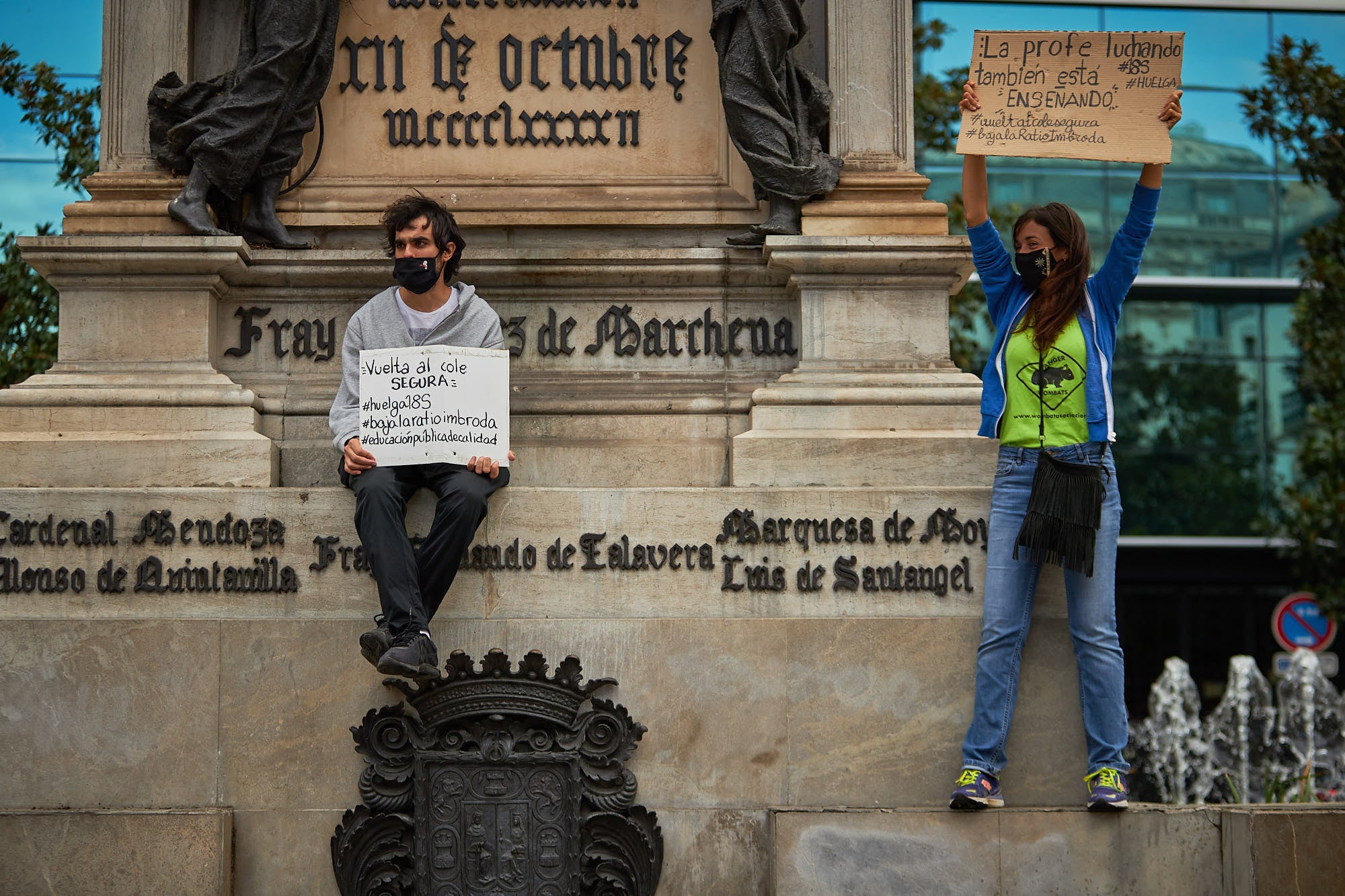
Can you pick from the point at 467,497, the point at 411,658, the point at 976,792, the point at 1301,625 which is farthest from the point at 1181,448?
the point at 411,658

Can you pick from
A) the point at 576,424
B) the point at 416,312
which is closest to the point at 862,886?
the point at 576,424

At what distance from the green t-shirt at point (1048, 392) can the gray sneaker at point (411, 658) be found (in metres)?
2.45

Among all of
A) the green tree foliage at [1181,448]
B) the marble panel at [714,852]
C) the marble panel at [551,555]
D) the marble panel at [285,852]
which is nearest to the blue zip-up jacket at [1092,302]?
the marble panel at [551,555]

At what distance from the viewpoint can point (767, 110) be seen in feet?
24.9

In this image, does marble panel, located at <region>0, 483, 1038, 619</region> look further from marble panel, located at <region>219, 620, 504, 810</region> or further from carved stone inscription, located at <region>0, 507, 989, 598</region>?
marble panel, located at <region>219, 620, 504, 810</region>

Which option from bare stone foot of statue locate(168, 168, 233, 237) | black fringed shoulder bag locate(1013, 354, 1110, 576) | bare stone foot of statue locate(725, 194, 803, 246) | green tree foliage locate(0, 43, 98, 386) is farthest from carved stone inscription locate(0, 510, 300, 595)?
green tree foliage locate(0, 43, 98, 386)

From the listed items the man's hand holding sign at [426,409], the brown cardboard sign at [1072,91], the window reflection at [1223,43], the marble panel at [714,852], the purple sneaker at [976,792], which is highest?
the window reflection at [1223,43]

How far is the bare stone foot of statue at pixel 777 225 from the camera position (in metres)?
7.62

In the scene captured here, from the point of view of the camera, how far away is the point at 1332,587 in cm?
1748

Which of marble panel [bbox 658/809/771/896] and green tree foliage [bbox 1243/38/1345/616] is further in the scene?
green tree foliage [bbox 1243/38/1345/616]

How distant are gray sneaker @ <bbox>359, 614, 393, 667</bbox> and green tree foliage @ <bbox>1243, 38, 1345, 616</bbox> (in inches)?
519

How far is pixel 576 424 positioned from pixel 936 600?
6.07 feet

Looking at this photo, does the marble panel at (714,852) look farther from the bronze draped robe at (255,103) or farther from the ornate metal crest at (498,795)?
the bronze draped robe at (255,103)

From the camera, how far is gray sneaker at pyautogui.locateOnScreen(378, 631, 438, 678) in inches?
236
